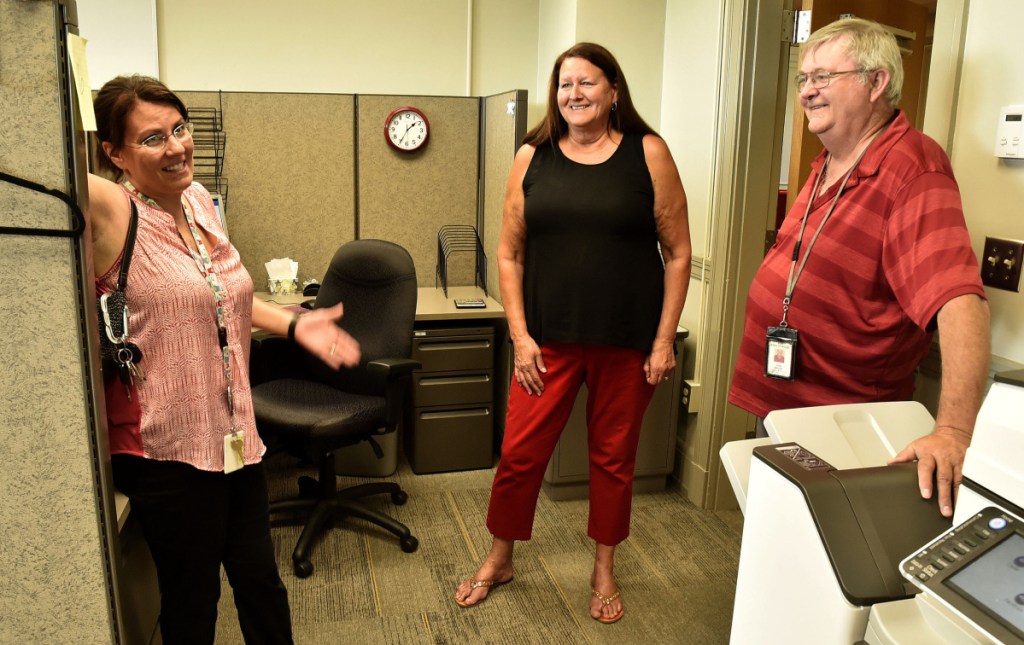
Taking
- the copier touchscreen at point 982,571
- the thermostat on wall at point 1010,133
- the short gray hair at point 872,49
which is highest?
the short gray hair at point 872,49

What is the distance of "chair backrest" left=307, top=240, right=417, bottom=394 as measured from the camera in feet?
7.85

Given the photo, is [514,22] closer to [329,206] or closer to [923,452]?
[329,206]

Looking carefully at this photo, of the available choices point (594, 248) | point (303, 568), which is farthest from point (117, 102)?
point (303, 568)

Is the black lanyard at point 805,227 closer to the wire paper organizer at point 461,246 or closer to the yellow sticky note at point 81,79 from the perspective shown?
the yellow sticky note at point 81,79

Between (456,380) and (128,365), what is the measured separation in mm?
1698

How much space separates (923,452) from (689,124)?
1.78m

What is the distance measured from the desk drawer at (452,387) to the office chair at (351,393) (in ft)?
1.06

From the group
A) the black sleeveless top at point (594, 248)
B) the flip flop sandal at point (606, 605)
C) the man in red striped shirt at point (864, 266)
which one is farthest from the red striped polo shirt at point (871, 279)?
the flip flop sandal at point (606, 605)

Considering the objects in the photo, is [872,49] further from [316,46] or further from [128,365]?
[316,46]

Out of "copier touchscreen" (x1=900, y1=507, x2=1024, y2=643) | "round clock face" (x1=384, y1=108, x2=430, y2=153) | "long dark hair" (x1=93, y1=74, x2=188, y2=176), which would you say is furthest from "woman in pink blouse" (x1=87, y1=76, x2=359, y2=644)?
"round clock face" (x1=384, y1=108, x2=430, y2=153)

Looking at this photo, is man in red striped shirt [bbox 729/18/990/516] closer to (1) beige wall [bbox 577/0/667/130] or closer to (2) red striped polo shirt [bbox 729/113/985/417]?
(2) red striped polo shirt [bbox 729/113/985/417]

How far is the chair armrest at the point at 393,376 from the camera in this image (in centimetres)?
225

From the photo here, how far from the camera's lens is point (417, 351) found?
2787 millimetres

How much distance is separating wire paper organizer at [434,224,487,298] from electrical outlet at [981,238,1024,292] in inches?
78.3
